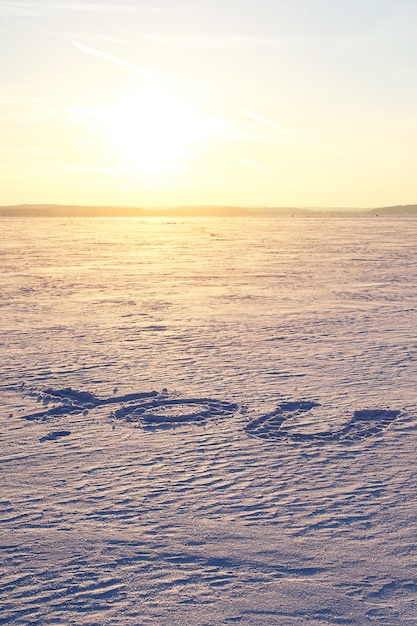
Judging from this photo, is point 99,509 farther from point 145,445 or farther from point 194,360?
point 194,360

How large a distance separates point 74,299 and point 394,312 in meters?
5.94

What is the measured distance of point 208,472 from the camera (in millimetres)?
4289

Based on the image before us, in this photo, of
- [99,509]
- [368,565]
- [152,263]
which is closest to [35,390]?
[99,509]

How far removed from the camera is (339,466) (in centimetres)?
441

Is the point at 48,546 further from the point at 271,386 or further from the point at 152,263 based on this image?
the point at 152,263

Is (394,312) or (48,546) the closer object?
(48,546)

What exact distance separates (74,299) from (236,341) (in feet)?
17.3

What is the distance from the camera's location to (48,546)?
11.0 ft

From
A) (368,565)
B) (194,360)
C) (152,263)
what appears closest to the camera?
(368,565)

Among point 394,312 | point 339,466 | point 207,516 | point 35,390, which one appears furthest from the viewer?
point 394,312

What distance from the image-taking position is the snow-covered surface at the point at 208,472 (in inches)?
115

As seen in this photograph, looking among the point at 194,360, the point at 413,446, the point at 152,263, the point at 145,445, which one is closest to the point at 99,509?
the point at 145,445

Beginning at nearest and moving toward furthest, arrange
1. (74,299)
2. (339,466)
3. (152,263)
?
(339,466)
(74,299)
(152,263)

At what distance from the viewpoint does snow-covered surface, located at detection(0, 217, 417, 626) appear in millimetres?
2924
